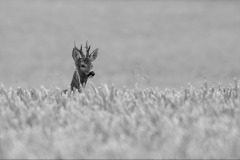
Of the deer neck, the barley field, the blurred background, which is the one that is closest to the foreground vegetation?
the barley field

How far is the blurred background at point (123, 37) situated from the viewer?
39.5 m

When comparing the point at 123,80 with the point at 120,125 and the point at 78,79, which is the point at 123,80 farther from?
the point at 120,125

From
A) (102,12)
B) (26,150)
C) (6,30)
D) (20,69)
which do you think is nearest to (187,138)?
(26,150)

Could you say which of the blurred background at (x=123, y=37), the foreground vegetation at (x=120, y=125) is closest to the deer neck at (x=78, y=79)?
the foreground vegetation at (x=120, y=125)

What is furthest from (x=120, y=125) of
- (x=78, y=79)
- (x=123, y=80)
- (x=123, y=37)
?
(x=123, y=37)

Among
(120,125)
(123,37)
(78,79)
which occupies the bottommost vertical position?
(120,125)

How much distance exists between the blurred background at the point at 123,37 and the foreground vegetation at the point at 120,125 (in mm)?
23205

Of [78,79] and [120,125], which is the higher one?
[78,79]

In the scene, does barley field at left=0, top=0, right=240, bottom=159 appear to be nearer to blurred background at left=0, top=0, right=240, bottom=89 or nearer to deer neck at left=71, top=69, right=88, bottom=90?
blurred background at left=0, top=0, right=240, bottom=89

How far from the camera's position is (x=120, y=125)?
796cm

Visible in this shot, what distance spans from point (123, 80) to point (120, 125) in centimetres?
1404

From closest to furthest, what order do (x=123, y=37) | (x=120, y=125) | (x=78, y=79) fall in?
(x=120, y=125), (x=78, y=79), (x=123, y=37)

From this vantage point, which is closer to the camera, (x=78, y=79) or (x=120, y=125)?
(x=120, y=125)

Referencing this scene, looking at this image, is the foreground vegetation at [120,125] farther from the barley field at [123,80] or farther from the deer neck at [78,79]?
the deer neck at [78,79]
